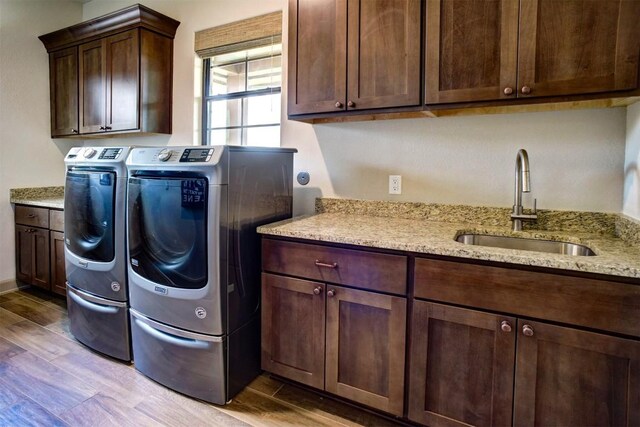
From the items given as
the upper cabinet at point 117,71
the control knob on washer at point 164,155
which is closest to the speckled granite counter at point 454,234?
the control knob on washer at point 164,155

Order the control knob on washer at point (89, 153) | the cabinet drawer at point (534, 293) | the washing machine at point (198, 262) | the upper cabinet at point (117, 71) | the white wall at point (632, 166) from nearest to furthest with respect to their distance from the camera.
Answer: the cabinet drawer at point (534, 293) < the white wall at point (632, 166) < the washing machine at point (198, 262) < the control knob on washer at point (89, 153) < the upper cabinet at point (117, 71)

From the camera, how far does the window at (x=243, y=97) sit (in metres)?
2.58

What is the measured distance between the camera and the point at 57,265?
2.90 metres

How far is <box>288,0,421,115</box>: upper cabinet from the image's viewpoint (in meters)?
1.66

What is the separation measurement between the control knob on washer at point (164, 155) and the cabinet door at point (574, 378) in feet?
5.42

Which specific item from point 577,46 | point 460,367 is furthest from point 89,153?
point 577,46

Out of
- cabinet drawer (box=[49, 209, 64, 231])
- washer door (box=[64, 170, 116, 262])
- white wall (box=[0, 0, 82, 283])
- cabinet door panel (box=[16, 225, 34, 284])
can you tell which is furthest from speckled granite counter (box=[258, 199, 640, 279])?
white wall (box=[0, 0, 82, 283])

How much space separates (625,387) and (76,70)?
4.14 metres

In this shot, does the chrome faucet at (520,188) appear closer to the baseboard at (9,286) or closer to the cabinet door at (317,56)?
the cabinet door at (317,56)

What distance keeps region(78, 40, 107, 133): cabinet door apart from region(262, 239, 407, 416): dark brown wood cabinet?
2.28 metres

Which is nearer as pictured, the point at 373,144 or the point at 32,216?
the point at 373,144

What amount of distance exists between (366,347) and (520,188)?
1.01 m

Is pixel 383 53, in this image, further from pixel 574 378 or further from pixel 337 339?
pixel 574 378

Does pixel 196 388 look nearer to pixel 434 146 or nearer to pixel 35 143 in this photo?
pixel 434 146
